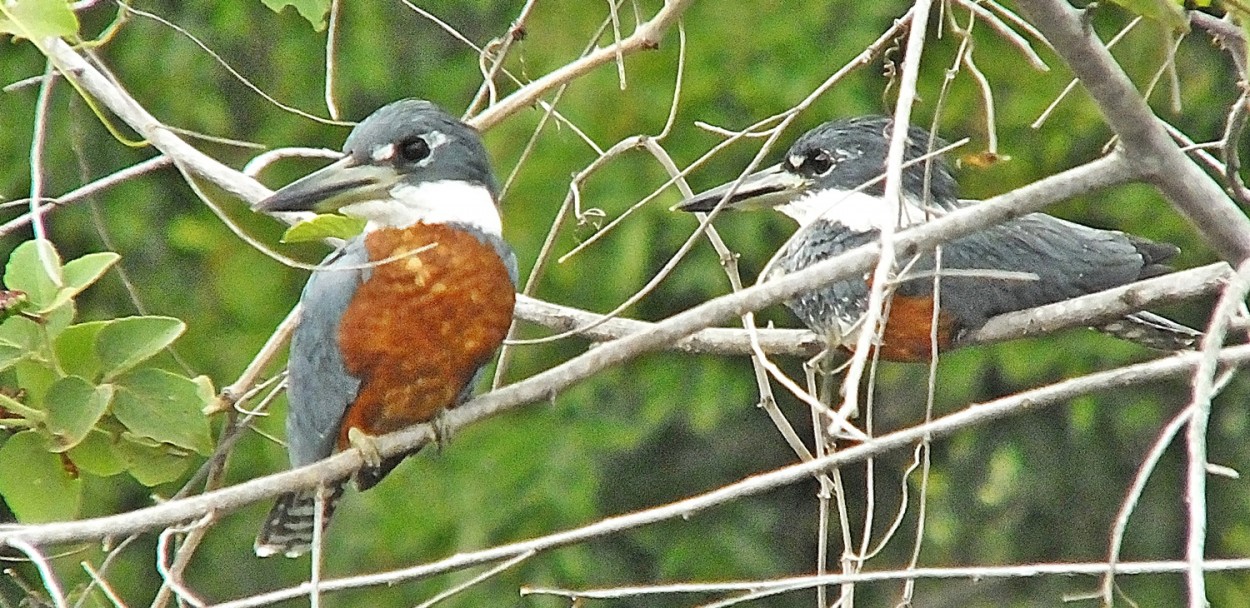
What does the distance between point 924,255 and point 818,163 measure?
1.30 ft

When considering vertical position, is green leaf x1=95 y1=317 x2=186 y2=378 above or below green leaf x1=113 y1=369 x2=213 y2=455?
above

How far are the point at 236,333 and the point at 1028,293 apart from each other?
213 cm

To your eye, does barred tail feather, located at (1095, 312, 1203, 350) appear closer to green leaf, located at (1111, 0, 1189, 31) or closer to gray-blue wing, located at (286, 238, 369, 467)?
gray-blue wing, located at (286, 238, 369, 467)

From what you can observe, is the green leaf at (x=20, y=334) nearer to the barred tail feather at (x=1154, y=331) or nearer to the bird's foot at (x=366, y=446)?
the bird's foot at (x=366, y=446)

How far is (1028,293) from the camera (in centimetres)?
245

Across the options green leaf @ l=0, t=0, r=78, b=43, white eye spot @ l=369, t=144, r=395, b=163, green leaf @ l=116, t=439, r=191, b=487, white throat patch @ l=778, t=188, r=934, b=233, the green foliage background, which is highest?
green leaf @ l=0, t=0, r=78, b=43

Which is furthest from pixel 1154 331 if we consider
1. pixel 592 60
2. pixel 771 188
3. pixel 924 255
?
pixel 592 60

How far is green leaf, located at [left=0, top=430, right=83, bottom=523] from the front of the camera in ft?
5.64

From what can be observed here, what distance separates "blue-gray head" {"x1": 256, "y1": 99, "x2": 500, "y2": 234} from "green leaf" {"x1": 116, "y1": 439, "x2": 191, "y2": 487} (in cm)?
42

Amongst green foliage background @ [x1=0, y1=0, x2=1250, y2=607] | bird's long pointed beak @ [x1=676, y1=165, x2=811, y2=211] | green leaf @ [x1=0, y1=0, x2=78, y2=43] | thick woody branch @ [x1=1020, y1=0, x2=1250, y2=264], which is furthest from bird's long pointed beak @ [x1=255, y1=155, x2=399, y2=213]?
green foliage background @ [x1=0, y1=0, x2=1250, y2=607]

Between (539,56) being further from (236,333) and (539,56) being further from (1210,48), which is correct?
(1210,48)

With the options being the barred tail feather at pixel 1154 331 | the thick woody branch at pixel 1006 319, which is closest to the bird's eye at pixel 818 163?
the thick woody branch at pixel 1006 319

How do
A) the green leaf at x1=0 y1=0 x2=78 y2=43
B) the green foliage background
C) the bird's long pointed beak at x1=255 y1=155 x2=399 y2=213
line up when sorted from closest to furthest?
the green leaf at x1=0 y1=0 x2=78 y2=43 < the bird's long pointed beak at x1=255 y1=155 x2=399 y2=213 < the green foliage background

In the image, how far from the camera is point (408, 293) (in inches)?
91.7
